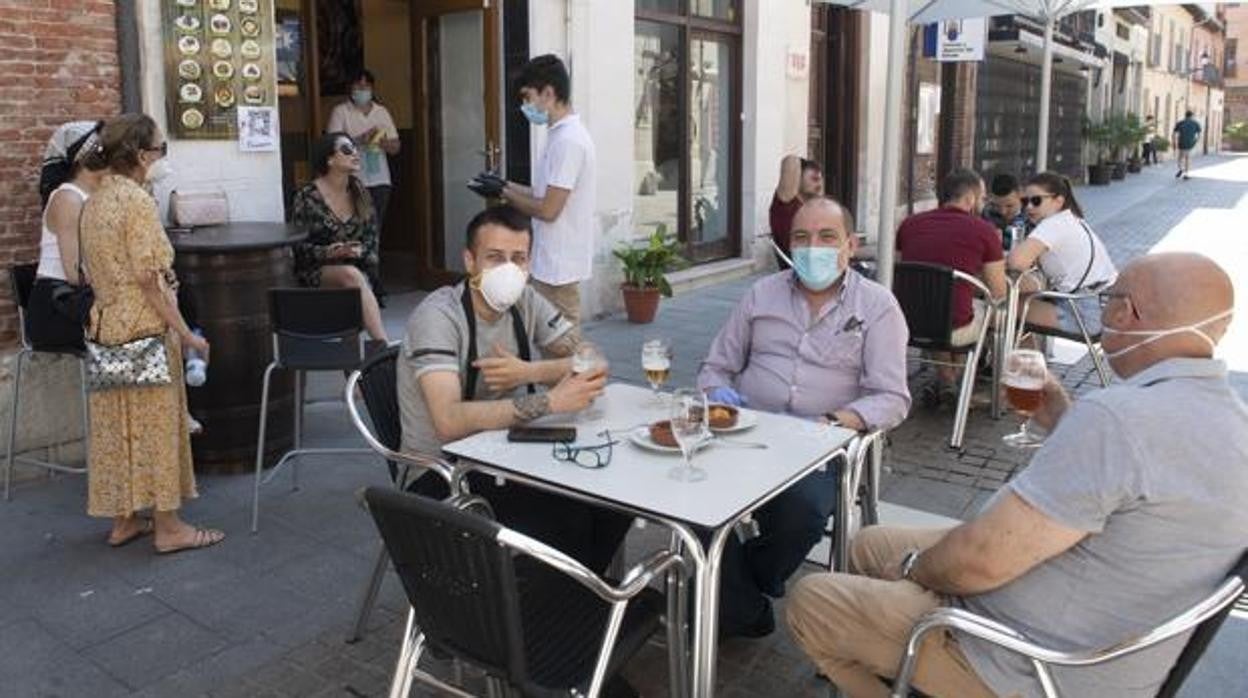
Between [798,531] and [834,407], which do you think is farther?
[834,407]

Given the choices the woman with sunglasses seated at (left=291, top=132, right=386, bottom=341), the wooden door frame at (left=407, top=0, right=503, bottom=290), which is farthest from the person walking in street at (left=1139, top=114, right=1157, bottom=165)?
the woman with sunglasses seated at (left=291, top=132, right=386, bottom=341)

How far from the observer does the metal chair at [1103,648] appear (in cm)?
191

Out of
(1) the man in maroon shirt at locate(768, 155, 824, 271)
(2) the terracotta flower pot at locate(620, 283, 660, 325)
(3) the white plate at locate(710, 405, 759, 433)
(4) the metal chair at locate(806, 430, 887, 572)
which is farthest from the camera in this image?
(2) the terracotta flower pot at locate(620, 283, 660, 325)

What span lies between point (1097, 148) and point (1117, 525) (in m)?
29.8

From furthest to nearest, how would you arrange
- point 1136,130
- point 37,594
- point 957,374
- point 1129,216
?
point 1136,130 → point 1129,216 → point 957,374 → point 37,594

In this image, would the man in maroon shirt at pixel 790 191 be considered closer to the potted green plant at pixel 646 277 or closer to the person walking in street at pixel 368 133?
the potted green plant at pixel 646 277

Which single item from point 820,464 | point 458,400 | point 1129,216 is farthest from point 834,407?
point 1129,216

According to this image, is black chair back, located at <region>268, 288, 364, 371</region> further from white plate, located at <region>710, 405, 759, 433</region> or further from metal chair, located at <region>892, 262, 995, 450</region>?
metal chair, located at <region>892, 262, 995, 450</region>

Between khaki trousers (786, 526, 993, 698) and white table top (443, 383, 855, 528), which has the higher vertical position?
white table top (443, 383, 855, 528)

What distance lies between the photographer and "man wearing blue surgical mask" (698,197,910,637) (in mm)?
3178

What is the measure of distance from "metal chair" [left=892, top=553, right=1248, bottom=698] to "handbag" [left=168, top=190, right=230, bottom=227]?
415 centimetres

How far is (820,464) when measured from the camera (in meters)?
2.68

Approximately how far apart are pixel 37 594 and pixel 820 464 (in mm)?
2742

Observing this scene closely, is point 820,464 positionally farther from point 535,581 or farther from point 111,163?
point 111,163
